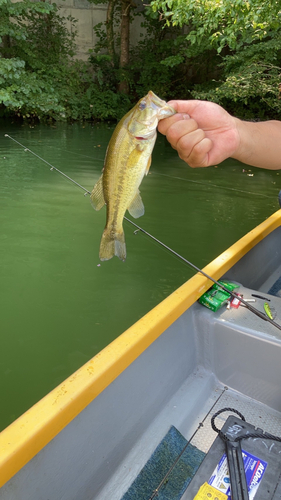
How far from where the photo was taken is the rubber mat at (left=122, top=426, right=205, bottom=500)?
1.81 meters

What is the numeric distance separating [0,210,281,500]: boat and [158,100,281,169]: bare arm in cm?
84

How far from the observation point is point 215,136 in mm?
1728

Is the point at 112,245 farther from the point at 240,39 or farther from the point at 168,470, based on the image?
the point at 240,39

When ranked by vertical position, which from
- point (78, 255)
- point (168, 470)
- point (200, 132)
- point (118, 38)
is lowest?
point (168, 470)

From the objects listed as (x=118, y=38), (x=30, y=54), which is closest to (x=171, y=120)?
(x=30, y=54)

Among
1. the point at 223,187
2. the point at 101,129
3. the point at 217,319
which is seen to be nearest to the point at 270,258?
the point at 217,319

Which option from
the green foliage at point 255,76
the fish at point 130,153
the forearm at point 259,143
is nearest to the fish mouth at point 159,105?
the fish at point 130,153

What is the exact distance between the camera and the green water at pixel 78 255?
9.82 feet

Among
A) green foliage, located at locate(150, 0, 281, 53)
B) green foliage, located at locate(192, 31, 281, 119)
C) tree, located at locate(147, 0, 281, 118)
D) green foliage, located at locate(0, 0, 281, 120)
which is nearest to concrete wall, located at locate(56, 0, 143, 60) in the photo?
green foliage, located at locate(0, 0, 281, 120)

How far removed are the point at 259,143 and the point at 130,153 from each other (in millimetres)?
823

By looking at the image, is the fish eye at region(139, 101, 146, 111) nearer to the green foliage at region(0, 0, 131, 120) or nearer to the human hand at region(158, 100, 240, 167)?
the human hand at region(158, 100, 240, 167)

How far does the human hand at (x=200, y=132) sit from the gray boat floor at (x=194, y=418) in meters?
1.43

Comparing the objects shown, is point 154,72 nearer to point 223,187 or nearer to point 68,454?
point 223,187

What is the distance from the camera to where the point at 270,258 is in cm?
391
